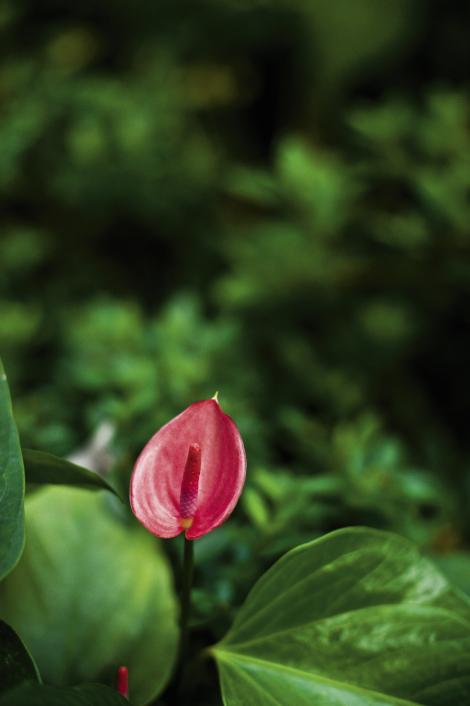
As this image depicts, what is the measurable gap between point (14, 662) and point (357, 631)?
0.55 ft

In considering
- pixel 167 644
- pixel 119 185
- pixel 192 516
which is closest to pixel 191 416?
pixel 192 516

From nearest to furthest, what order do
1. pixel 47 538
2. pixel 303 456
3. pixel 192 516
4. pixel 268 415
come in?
pixel 192 516
pixel 47 538
pixel 303 456
pixel 268 415

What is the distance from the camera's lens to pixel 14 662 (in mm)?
396

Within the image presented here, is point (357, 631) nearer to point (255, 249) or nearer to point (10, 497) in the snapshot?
point (10, 497)

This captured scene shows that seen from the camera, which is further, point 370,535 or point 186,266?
point 186,266

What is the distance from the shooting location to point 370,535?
1.38 ft

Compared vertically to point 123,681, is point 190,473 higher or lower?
higher

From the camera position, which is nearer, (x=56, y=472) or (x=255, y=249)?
(x=56, y=472)

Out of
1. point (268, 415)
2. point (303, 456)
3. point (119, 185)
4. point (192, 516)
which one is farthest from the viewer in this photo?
point (119, 185)

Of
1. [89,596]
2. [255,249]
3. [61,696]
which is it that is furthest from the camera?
[255,249]

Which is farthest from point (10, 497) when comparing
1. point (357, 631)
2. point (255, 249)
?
point (255, 249)

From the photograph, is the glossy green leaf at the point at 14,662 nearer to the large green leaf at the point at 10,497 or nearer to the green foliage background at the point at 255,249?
the large green leaf at the point at 10,497

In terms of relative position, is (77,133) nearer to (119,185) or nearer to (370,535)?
(119,185)

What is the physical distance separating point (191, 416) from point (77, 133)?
0.85m
